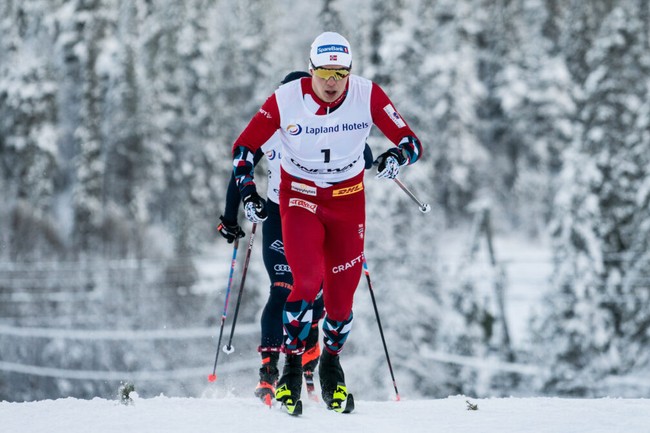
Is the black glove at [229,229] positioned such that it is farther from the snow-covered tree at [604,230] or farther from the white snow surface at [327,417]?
the snow-covered tree at [604,230]

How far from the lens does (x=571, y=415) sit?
526 centimetres

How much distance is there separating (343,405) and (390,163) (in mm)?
1690

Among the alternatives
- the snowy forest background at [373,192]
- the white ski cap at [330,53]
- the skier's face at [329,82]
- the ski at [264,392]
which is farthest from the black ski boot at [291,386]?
the snowy forest background at [373,192]

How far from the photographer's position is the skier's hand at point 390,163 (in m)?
5.90

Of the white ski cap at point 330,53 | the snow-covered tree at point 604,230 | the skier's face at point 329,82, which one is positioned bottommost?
the snow-covered tree at point 604,230

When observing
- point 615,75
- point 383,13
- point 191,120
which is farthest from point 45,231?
point 615,75

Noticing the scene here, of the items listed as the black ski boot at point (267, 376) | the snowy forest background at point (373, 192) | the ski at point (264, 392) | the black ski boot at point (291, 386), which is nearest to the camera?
the black ski boot at point (291, 386)

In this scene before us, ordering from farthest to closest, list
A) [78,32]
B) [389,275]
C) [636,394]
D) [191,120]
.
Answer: [191,120], [78,32], [389,275], [636,394]

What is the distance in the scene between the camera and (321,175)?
5.83 meters

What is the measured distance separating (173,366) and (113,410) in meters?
21.4

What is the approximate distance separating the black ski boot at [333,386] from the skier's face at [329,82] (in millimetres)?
1819

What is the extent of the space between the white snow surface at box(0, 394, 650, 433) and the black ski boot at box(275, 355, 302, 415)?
73 millimetres

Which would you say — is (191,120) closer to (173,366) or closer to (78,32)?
(78,32)

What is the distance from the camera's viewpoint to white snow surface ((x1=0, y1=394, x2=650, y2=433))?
4.91m
